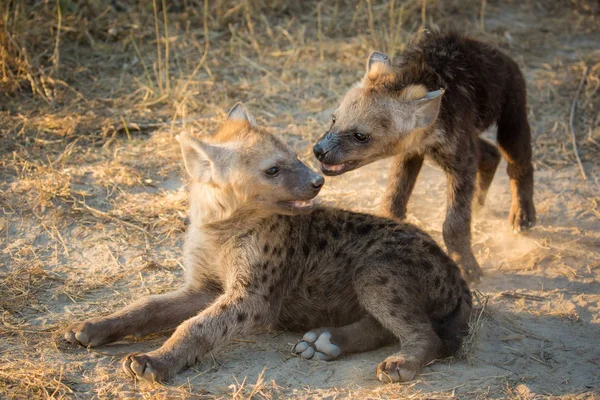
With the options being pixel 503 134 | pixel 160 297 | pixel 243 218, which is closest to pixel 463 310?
pixel 243 218

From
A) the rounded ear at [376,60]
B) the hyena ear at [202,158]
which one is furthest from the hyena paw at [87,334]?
the rounded ear at [376,60]

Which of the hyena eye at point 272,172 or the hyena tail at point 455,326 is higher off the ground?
the hyena eye at point 272,172

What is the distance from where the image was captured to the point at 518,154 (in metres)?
5.46

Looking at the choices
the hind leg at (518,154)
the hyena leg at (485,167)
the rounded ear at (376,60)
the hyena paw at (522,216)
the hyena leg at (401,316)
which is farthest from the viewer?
the hyena leg at (485,167)

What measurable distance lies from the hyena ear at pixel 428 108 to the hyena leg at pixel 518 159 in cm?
98

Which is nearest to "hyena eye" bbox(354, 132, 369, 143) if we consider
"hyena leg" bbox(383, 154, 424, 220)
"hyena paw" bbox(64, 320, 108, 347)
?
"hyena leg" bbox(383, 154, 424, 220)

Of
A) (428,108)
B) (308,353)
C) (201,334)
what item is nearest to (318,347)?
(308,353)

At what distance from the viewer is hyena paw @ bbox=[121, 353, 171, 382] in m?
3.39

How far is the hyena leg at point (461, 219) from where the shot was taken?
4.84m

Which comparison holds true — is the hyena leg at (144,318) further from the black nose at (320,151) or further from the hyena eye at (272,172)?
the black nose at (320,151)

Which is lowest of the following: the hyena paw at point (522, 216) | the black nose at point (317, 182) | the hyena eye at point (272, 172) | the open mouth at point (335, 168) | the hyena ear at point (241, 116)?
the hyena paw at point (522, 216)

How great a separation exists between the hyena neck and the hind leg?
2250 millimetres

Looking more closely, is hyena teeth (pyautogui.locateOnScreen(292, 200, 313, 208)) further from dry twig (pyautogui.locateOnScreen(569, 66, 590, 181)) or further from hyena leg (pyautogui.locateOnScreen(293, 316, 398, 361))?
dry twig (pyautogui.locateOnScreen(569, 66, 590, 181))

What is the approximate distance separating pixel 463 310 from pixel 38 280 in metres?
2.28
